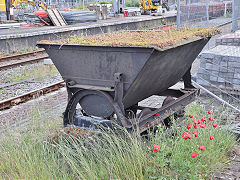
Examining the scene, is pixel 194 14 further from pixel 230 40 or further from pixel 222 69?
pixel 222 69

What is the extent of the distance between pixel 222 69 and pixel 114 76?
13.4ft

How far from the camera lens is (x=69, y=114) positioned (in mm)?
4828

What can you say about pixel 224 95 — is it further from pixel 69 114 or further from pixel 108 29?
pixel 108 29

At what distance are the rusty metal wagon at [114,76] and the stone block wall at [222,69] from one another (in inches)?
94.8

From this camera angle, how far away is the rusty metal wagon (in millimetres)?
3975

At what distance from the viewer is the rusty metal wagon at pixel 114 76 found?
Answer: 397 cm

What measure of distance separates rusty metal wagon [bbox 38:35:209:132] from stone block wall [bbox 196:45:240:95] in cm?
241

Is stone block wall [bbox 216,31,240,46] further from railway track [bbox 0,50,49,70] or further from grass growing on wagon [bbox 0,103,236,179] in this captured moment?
railway track [bbox 0,50,49,70]

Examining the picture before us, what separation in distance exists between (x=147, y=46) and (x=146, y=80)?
2.45ft

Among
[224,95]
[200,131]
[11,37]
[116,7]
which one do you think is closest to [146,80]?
[200,131]

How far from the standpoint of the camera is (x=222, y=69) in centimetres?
727

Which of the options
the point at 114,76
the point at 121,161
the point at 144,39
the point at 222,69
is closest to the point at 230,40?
the point at 222,69

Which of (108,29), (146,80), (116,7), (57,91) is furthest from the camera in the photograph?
(116,7)

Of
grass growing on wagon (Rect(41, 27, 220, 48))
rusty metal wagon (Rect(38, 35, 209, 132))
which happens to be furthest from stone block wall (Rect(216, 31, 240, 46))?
rusty metal wagon (Rect(38, 35, 209, 132))
